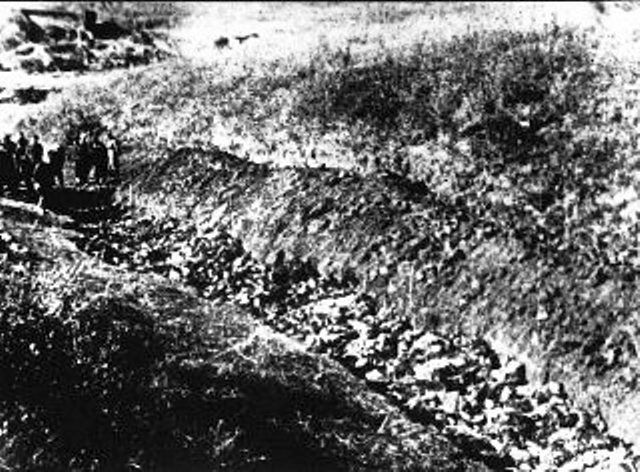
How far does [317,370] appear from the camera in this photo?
999cm

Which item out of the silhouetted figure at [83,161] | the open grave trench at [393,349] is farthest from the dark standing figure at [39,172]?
the open grave trench at [393,349]

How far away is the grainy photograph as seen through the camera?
29.0 ft

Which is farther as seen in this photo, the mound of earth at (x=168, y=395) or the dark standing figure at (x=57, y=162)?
the dark standing figure at (x=57, y=162)

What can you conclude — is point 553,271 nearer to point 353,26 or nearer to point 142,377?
point 142,377

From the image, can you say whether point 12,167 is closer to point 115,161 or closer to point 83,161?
point 83,161

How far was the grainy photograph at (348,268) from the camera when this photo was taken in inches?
348

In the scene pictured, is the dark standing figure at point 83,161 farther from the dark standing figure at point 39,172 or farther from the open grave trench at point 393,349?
the open grave trench at point 393,349

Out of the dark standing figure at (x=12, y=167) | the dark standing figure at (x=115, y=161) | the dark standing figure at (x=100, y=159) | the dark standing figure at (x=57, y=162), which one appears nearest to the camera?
the dark standing figure at (x=57, y=162)

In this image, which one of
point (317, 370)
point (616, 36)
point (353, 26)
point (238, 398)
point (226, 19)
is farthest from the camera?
point (226, 19)

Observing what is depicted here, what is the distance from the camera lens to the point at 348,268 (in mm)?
12070

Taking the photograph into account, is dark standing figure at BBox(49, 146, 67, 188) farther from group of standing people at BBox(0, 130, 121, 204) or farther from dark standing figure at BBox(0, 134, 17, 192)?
dark standing figure at BBox(0, 134, 17, 192)

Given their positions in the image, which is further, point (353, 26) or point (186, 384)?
point (353, 26)

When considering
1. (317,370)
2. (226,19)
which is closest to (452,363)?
(317,370)

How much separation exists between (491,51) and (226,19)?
22.4m
